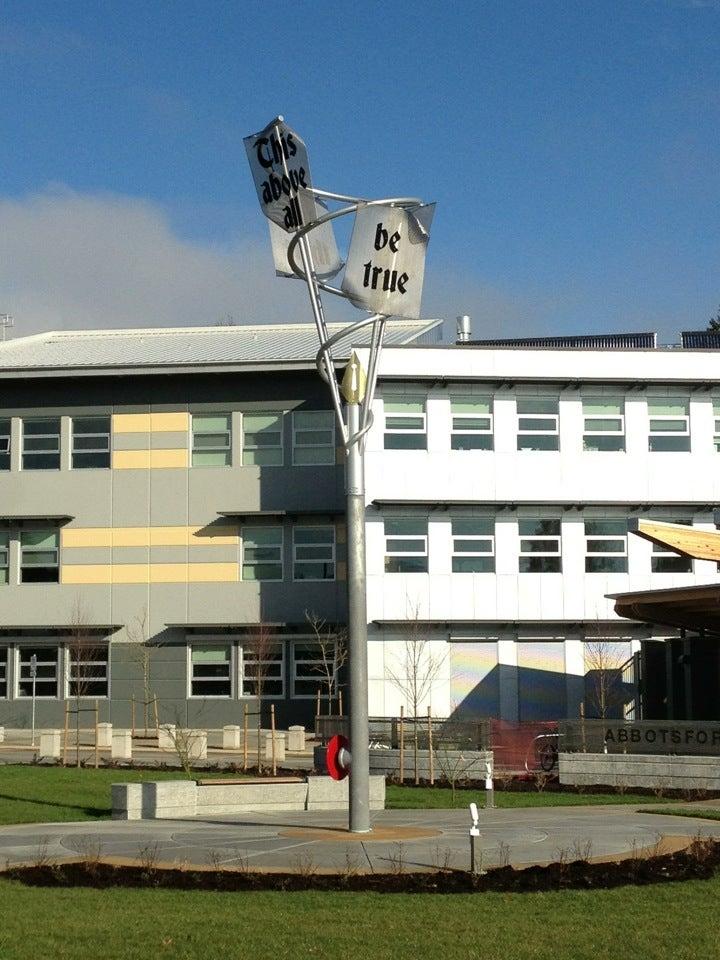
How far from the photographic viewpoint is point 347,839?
1845cm

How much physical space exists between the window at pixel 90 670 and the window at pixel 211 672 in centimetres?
328

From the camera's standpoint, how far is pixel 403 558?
1922 inches

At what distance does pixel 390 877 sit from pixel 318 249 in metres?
9.85

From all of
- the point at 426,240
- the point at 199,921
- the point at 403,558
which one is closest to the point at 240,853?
the point at 199,921

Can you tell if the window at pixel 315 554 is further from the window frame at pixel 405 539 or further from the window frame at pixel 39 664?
the window frame at pixel 39 664

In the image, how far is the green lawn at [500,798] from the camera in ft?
82.5

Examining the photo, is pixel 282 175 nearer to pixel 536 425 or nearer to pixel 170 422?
pixel 536 425

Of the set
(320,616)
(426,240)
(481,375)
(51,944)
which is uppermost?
(481,375)

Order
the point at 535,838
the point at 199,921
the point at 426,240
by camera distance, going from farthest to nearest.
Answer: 1. the point at 426,240
2. the point at 535,838
3. the point at 199,921

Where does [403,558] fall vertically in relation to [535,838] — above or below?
above

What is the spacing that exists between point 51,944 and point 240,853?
5.67 meters

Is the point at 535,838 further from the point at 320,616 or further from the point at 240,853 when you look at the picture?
the point at 320,616

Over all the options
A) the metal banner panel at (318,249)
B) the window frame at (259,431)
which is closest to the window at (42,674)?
the window frame at (259,431)

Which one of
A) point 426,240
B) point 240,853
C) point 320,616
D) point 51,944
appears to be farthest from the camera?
point 320,616
